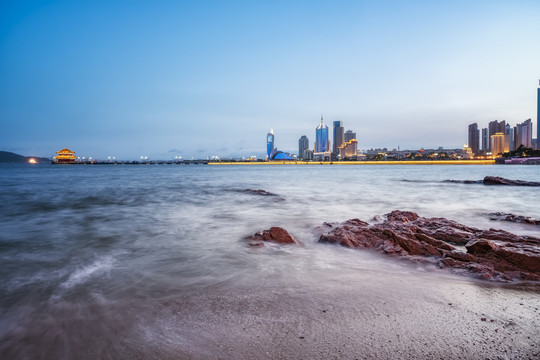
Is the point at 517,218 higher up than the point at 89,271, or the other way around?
the point at 89,271

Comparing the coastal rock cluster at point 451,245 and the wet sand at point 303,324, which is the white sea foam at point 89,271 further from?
the coastal rock cluster at point 451,245

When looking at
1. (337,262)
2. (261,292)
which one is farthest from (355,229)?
(261,292)

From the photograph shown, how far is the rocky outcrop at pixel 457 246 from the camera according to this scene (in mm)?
5148

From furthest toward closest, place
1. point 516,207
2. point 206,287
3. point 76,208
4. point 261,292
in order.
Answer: point 76,208 → point 516,207 → point 206,287 → point 261,292

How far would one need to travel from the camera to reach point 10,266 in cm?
638

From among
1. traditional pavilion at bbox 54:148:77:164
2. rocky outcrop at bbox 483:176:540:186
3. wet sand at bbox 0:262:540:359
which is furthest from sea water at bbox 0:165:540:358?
traditional pavilion at bbox 54:148:77:164

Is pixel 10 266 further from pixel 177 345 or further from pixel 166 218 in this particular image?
pixel 166 218

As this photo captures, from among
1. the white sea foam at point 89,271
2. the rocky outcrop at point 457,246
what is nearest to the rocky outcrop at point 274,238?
the rocky outcrop at point 457,246

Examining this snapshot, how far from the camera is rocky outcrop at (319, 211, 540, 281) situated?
515 cm

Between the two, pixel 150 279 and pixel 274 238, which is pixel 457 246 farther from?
pixel 150 279

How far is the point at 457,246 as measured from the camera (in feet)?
23.1

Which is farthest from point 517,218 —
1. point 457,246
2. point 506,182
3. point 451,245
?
point 506,182

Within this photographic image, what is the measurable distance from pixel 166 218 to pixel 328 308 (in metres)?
10.3

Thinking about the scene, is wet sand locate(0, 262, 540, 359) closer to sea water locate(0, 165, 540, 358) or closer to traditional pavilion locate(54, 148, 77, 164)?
sea water locate(0, 165, 540, 358)
